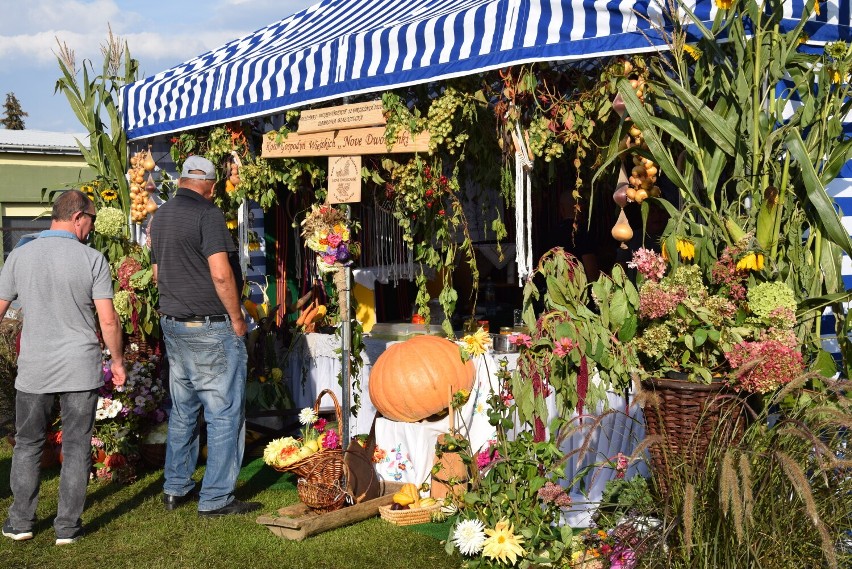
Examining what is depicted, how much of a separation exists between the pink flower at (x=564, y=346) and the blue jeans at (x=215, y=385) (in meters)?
1.99

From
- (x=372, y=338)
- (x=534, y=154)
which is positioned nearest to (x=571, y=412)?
(x=534, y=154)

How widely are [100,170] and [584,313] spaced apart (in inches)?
196

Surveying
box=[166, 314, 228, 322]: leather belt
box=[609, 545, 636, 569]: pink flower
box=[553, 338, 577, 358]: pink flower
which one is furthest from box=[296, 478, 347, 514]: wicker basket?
box=[609, 545, 636, 569]: pink flower

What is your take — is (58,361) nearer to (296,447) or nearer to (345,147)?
(296,447)

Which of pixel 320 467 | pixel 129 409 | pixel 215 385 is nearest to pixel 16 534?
pixel 215 385

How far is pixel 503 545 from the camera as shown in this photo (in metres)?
3.71

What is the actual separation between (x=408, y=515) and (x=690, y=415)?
1923 mm

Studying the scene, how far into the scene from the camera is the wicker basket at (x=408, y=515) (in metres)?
4.93

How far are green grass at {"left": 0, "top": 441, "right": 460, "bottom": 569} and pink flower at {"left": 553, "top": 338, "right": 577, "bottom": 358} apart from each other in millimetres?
1187

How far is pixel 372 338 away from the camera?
6.35 metres

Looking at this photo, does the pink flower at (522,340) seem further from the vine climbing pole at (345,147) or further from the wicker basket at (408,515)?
the vine climbing pole at (345,147)

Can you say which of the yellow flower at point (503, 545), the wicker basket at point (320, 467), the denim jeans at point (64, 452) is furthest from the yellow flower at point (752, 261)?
the denim jeans at point (64, 452)

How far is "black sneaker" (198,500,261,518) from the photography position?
5109 millimetres

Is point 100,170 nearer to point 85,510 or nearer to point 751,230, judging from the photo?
point 85,510
